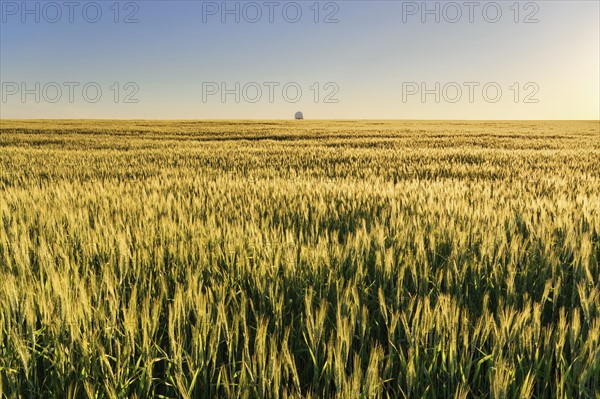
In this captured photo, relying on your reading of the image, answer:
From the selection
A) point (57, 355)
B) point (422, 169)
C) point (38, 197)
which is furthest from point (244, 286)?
point (422, 169)

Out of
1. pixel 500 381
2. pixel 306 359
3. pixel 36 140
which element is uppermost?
pixel 36 140

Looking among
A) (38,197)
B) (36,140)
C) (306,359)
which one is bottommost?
(306,359)

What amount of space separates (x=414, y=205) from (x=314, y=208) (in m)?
0.77

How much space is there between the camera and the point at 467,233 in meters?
2.45

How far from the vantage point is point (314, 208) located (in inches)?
143

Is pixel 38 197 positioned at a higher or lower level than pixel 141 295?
higher

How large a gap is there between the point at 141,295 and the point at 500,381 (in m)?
1.37

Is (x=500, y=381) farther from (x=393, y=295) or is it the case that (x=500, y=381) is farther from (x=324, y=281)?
(x=324, y=281)

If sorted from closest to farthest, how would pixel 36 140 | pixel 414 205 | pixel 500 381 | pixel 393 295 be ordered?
pixel 500 381, pixel 393 295, pixel 414 205, pixel 36 140

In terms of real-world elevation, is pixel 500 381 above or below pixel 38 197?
below

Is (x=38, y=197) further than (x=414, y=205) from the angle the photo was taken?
Yes

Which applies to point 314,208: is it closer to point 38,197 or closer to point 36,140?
point 38,197

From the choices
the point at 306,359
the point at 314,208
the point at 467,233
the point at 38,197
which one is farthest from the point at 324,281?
the point at 38,197

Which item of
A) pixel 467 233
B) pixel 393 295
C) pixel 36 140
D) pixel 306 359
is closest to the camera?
pixel 306 359
